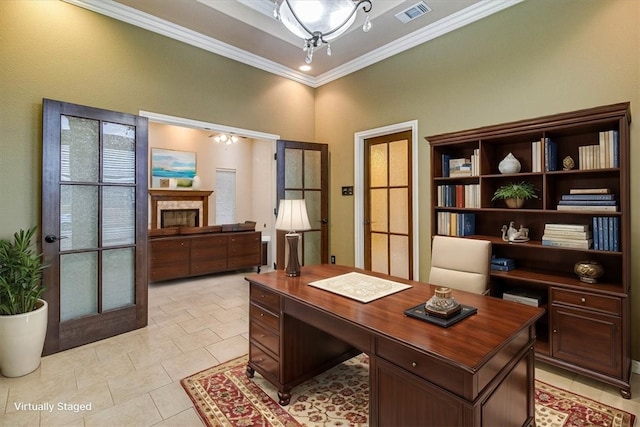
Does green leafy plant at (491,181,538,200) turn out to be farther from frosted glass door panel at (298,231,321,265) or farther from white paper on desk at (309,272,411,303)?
frosted glass door panel at (298,231,321,265)

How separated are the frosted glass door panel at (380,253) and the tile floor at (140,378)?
1.82 m

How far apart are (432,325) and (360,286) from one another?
0.65 metres

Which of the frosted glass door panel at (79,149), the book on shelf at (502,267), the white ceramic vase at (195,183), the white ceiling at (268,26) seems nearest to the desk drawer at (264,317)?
the book on shelf at (502,267)

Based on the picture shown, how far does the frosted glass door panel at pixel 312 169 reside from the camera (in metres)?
4.64

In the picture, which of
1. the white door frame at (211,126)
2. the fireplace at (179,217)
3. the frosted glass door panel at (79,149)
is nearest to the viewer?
the frosted glass door panel at (79,149)

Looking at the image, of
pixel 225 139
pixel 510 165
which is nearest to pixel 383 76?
pixel 510 165

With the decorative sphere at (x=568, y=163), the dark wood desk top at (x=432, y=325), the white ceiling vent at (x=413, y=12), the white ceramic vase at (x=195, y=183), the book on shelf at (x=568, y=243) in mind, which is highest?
the white ceiling vent at (x=413, y=12)

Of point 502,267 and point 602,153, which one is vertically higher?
point 602,153

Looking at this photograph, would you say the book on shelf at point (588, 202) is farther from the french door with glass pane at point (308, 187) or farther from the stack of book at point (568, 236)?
the french door with glass pane at point (308, 187)

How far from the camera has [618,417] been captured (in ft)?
6.23

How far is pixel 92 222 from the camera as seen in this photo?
2994 mm

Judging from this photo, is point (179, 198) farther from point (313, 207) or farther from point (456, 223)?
point (456, 223)

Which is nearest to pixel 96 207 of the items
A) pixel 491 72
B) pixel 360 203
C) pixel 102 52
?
pixel 102 52

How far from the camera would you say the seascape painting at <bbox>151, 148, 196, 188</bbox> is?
23.3 ft
